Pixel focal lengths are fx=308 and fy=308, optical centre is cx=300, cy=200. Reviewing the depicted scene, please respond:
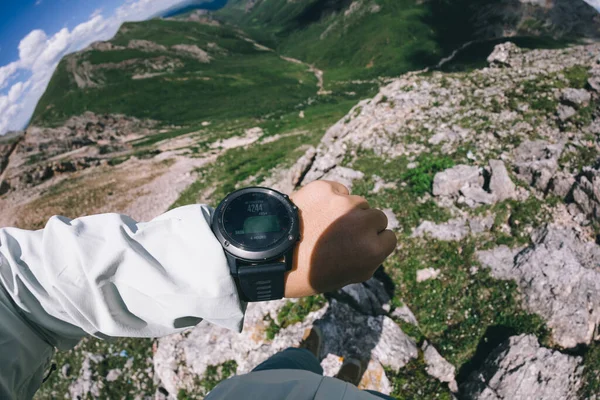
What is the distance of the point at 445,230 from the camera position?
7.79 m

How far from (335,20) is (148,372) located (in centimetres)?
13949

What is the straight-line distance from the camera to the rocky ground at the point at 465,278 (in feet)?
17.0

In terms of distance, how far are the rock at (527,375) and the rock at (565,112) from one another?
26.8 ft

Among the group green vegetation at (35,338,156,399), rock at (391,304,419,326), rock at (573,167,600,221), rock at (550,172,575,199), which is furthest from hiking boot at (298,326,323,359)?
rock at (550,172,575,199)

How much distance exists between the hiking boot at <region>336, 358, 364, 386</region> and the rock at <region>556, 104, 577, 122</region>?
404 inches

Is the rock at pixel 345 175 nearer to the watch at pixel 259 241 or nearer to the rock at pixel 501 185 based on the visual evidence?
the rock at pixel 501 185

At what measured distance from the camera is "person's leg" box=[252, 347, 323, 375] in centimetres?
349

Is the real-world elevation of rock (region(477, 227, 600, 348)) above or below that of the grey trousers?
below

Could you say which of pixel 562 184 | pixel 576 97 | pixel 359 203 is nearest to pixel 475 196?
pixel 562 184

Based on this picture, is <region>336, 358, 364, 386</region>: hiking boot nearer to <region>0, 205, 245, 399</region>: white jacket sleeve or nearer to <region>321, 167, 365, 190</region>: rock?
<region>0, 205, 245, 399</region>: white jacket sleeve

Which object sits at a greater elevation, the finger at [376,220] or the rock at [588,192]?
the finger at [376,220]

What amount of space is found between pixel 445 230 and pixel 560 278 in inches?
96.1

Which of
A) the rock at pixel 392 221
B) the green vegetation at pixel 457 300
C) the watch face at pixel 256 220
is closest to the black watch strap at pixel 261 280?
the watch face at pixel 256 220

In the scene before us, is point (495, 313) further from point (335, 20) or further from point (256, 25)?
point (256, 25)
